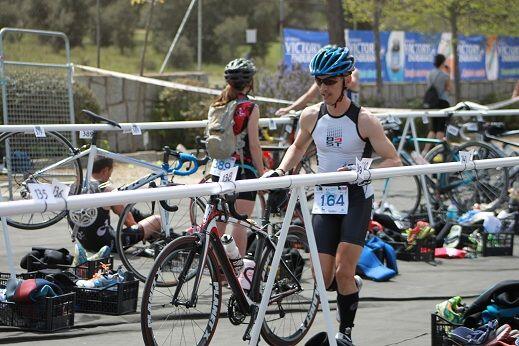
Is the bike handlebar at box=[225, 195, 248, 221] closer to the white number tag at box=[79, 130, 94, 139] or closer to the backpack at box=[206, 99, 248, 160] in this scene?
the backpack at box=[206, 99, 248, 160]

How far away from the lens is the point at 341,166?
6.92 m

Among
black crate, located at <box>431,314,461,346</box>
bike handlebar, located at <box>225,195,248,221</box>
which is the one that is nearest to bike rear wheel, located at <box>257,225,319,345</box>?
bike handlebar, located at <box>225,195,248,221</box>

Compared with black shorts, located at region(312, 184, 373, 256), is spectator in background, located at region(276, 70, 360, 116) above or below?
above

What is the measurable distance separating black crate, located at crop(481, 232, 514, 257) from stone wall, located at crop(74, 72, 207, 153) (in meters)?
7.91

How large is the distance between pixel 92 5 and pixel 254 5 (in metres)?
8.22

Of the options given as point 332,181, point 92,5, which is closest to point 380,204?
point 332,181

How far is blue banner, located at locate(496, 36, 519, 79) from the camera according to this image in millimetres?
30234

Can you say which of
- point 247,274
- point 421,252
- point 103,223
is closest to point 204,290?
point 247,274

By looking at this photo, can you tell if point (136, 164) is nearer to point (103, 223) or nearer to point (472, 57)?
point (103, 223)

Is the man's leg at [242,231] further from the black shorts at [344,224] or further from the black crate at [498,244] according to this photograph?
the black crate at [498,244]

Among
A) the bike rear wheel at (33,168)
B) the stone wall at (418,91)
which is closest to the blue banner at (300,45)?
the stone wall at (418,91)

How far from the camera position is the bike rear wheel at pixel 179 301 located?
19.9 feet

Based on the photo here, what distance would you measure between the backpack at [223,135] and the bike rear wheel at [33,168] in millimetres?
2000

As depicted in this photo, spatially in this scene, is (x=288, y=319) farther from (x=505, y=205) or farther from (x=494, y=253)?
(x=505, y=205)
